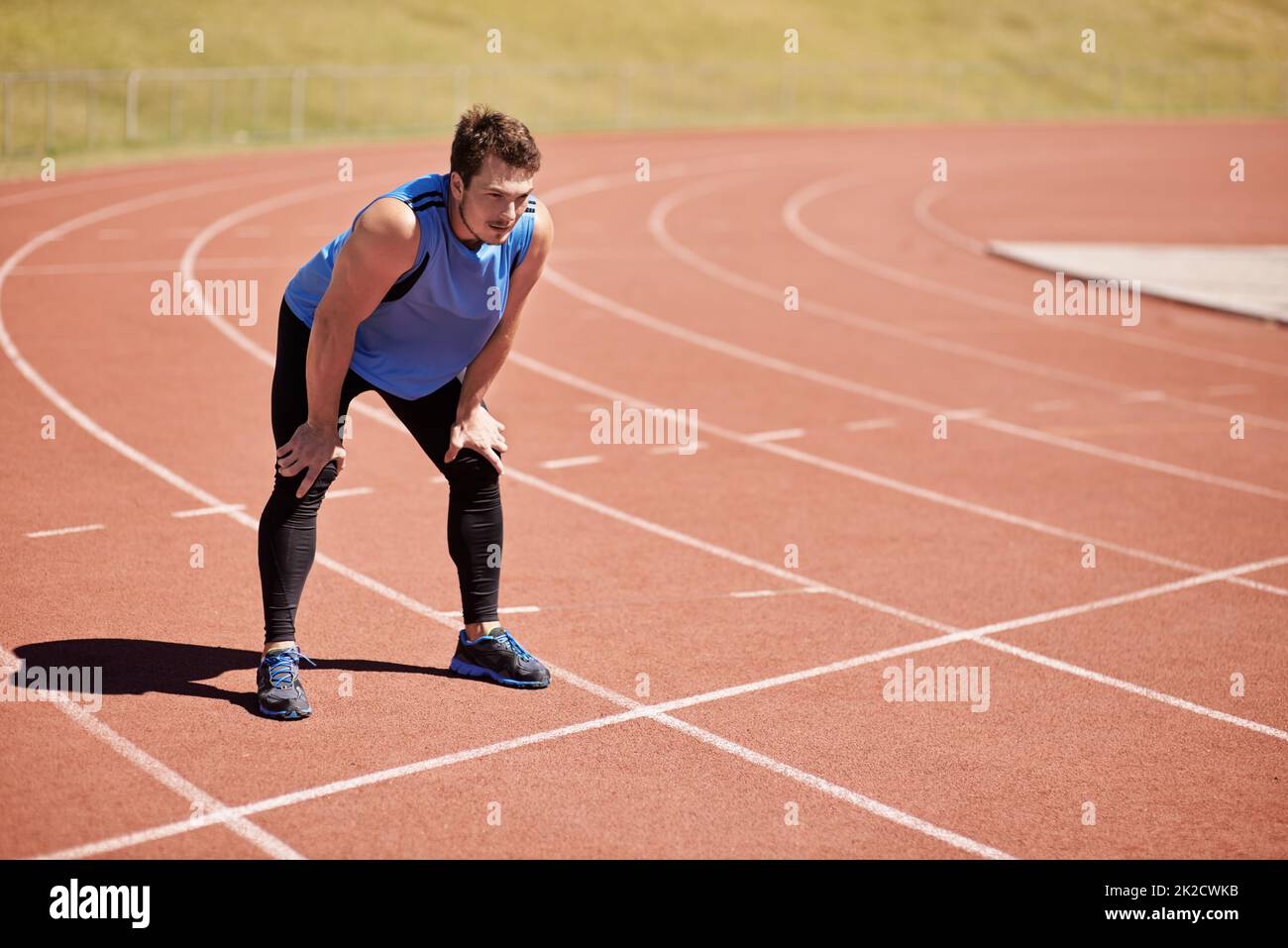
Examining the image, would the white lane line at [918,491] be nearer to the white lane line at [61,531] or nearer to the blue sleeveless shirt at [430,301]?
the blue sleeveless shirt at [430,301]

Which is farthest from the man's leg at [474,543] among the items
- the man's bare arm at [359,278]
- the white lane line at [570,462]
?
the white lane line at [570,462]

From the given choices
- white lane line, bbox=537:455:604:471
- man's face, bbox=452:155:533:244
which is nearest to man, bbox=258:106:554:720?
man's face, bbox=452:155:533:244

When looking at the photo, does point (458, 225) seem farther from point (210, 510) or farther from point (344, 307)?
point (210, 510)

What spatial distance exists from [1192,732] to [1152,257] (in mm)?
15074

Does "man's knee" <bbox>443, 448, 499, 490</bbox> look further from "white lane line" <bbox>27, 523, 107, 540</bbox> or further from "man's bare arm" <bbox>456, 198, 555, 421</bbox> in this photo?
"white lane line" <bbox>27, 523, 107, 540</bbox>

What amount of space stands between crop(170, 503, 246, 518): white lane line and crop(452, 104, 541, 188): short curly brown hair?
3723mm

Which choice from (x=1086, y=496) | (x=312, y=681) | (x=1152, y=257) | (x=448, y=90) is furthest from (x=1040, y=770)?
(x=448, y=90)

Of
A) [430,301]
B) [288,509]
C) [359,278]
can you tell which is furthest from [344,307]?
[288,509]

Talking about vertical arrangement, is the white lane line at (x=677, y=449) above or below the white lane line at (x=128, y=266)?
below

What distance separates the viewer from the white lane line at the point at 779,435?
33.9 feet

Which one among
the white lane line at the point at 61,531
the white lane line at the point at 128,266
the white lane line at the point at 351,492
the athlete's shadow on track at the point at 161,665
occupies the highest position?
the white lane line at the point at 128,266

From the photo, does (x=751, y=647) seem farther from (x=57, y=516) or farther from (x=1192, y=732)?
(x=57, y=516)

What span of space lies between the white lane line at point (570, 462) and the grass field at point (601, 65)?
17.9 meters

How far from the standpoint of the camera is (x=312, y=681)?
5816mm
